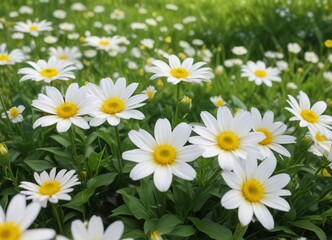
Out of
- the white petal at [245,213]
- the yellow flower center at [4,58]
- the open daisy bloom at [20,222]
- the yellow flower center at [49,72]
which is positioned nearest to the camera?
the open daisy bloom at [20,222]

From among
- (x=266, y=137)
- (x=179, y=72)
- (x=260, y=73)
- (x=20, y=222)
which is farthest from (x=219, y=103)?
(x=20, y=222)

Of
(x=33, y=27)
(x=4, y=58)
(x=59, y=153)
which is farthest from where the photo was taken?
(x=33, y=27)

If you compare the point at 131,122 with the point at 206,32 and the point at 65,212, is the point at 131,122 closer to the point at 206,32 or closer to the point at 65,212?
the point at 65,212

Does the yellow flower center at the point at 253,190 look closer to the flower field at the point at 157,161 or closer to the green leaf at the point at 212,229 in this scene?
the flower field at the point at 157,161

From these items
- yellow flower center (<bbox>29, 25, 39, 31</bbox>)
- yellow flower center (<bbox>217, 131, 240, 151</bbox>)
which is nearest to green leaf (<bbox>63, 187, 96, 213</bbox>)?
yellow flower center (<bbox>217, 131, 240, 151</bbox>)

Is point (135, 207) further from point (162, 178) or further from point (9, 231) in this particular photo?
point (9, 231)

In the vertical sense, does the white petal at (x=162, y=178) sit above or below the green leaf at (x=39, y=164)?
above

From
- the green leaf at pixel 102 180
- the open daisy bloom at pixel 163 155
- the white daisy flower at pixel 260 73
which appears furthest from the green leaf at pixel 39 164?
the white daisy flower at pixel 260 73
